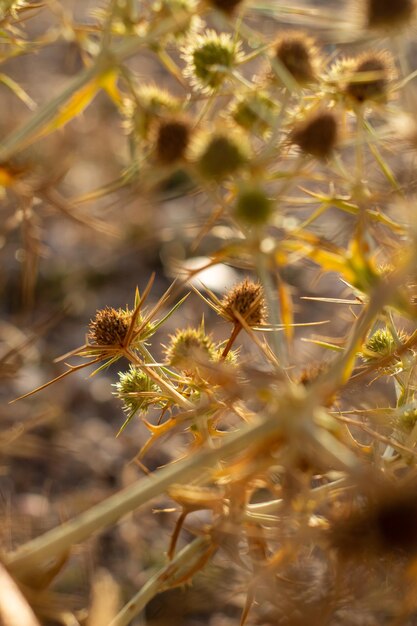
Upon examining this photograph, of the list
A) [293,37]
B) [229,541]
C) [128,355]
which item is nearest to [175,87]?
[293,37]

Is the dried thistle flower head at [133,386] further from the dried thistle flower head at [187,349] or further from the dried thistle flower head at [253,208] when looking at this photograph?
the dried thistle flower head at [253,208]

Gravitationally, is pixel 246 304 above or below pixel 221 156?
below

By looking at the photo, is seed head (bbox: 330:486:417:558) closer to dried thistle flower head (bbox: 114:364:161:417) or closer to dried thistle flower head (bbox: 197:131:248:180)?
dried thistle flower head (bbox: 197:131:248:180)

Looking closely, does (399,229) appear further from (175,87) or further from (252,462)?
(175,87)

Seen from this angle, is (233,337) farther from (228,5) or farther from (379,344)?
(228,5)

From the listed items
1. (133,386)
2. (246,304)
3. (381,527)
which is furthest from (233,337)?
(381,527)
